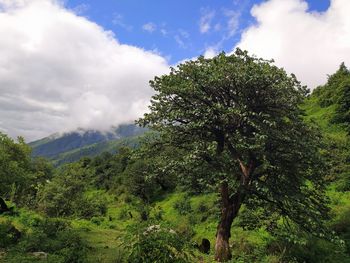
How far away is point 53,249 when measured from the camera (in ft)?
84.2

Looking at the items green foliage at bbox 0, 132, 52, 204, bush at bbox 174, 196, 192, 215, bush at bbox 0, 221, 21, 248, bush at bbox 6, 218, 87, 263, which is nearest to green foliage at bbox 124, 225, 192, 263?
bush at bbox 6, 218, 87, 263

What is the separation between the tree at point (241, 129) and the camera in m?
23.1

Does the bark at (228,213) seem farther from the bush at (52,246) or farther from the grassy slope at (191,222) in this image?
the bush at (52,246)

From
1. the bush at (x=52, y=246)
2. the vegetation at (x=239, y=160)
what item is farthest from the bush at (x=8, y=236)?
the bush at (x=52, y=246)

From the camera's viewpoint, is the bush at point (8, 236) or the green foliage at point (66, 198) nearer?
the bush at point (8, 236)

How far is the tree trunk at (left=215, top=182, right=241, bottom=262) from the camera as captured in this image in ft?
82.2

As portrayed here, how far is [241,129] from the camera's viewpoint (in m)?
24.8

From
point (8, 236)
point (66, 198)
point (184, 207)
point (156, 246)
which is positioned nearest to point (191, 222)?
point (184, 207)

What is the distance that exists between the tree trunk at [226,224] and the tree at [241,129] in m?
0.07

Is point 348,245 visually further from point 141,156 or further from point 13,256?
point 13,256

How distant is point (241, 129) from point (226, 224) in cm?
680

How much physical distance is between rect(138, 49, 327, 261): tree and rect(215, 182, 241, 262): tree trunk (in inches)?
2.6

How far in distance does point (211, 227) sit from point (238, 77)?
25701mm

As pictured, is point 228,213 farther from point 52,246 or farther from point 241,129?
point 52,246
